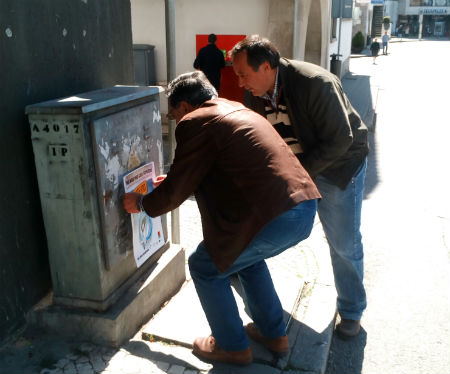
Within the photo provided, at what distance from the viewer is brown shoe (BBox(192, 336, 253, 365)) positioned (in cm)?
266

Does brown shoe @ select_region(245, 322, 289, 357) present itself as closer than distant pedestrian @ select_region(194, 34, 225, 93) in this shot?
Yes

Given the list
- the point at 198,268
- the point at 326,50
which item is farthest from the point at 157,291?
the point at 326,50

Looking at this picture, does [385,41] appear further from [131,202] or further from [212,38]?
[131,202]

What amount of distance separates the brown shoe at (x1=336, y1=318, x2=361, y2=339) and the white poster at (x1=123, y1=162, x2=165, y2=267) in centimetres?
125

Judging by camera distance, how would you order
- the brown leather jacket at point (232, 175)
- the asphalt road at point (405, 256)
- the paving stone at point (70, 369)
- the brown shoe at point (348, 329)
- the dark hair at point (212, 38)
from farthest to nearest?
the dark hair at point (212, 38), the brown shoe at point (348, 329), the asphalt road at point (405, 256), the paving stone at point (70, 369), the brown leather jacket at point (232, 175)

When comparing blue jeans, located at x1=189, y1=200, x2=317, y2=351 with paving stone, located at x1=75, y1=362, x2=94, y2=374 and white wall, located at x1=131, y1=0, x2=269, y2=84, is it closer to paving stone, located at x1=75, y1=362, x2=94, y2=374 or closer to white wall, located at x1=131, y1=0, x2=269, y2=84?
paving stone, located at x1=75, y1=362, x2=94, y2=374

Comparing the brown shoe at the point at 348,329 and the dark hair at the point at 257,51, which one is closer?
the dark hair at the point at 257,51

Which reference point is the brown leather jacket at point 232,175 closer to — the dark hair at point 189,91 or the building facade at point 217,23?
the dark hair at point 189,91

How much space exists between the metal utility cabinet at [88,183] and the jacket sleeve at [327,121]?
94 centimetres

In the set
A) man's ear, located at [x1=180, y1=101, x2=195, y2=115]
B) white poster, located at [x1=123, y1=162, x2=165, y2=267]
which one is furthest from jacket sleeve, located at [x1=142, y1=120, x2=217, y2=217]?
white poster, located at [x1=123, y1=162, x2=165, y2=267]

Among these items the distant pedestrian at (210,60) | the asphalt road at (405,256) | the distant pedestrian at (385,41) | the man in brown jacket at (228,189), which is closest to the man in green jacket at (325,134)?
the asphalt road at (405,256)

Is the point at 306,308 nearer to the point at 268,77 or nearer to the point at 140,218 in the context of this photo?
the point at 140,218

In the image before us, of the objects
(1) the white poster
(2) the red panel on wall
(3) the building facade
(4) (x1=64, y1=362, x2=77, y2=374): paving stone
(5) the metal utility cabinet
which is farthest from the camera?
(2) the red panel on wall

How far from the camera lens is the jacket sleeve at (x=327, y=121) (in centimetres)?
275
